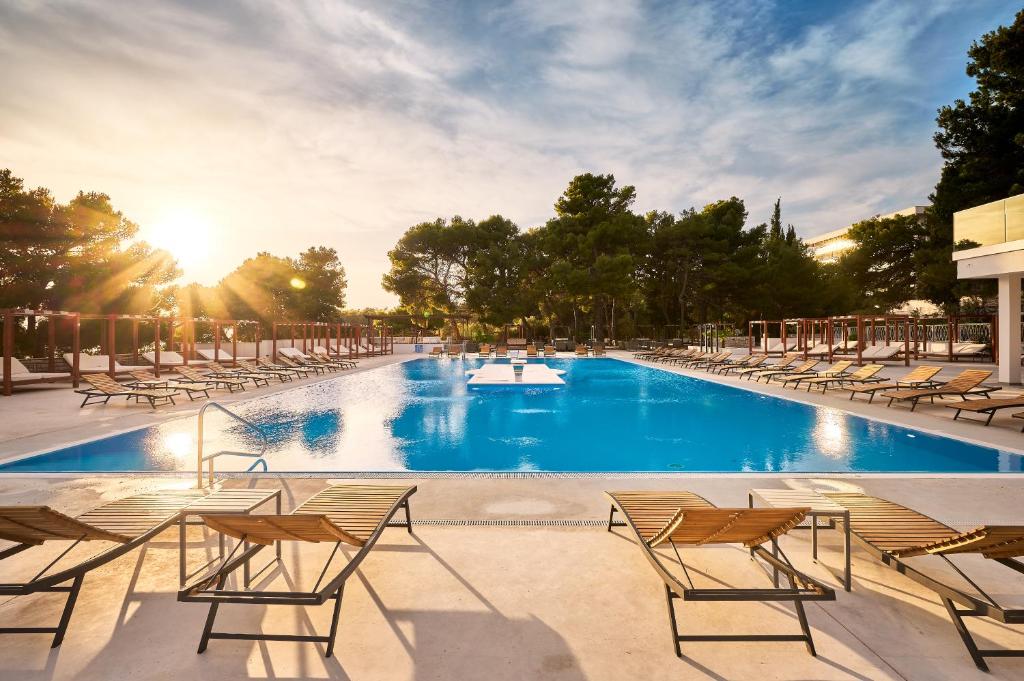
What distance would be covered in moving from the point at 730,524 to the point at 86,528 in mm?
2941

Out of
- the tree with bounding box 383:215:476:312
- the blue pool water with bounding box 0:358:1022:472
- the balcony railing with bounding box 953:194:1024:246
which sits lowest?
the blue pool water with bounding box 0:358:1022:472

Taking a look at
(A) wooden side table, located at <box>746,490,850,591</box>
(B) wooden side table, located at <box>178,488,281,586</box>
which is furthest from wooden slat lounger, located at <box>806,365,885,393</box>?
(B) wooden side table, located at <box>178,488,281,586</box>

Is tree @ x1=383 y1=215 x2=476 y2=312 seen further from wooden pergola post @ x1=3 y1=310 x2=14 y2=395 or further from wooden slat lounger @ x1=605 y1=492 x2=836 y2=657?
wooden slat lounger @ x1=605 y1=492 x2=836 y2=657

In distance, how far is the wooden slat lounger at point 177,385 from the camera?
10.8 meters

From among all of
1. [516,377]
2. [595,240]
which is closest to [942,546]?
[516,377]

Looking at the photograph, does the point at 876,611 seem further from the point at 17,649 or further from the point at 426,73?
the point at 426,73

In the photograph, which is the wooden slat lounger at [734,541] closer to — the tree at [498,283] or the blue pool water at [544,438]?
the blue pool water at [544,438]

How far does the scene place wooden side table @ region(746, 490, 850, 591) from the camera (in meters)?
2.64

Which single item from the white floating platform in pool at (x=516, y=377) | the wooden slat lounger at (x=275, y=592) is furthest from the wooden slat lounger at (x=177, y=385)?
the wooden slat lounger at (x=275, y=592)

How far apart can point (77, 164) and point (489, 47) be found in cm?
1175

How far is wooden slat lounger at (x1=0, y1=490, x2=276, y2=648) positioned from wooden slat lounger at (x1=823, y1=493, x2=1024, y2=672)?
345 cm

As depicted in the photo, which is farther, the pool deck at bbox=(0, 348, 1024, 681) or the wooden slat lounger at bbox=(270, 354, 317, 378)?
the wooden slat lounger at bbox=(270, 354, 317, 378)

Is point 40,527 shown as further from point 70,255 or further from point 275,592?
point 70,255

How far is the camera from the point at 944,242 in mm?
22609
